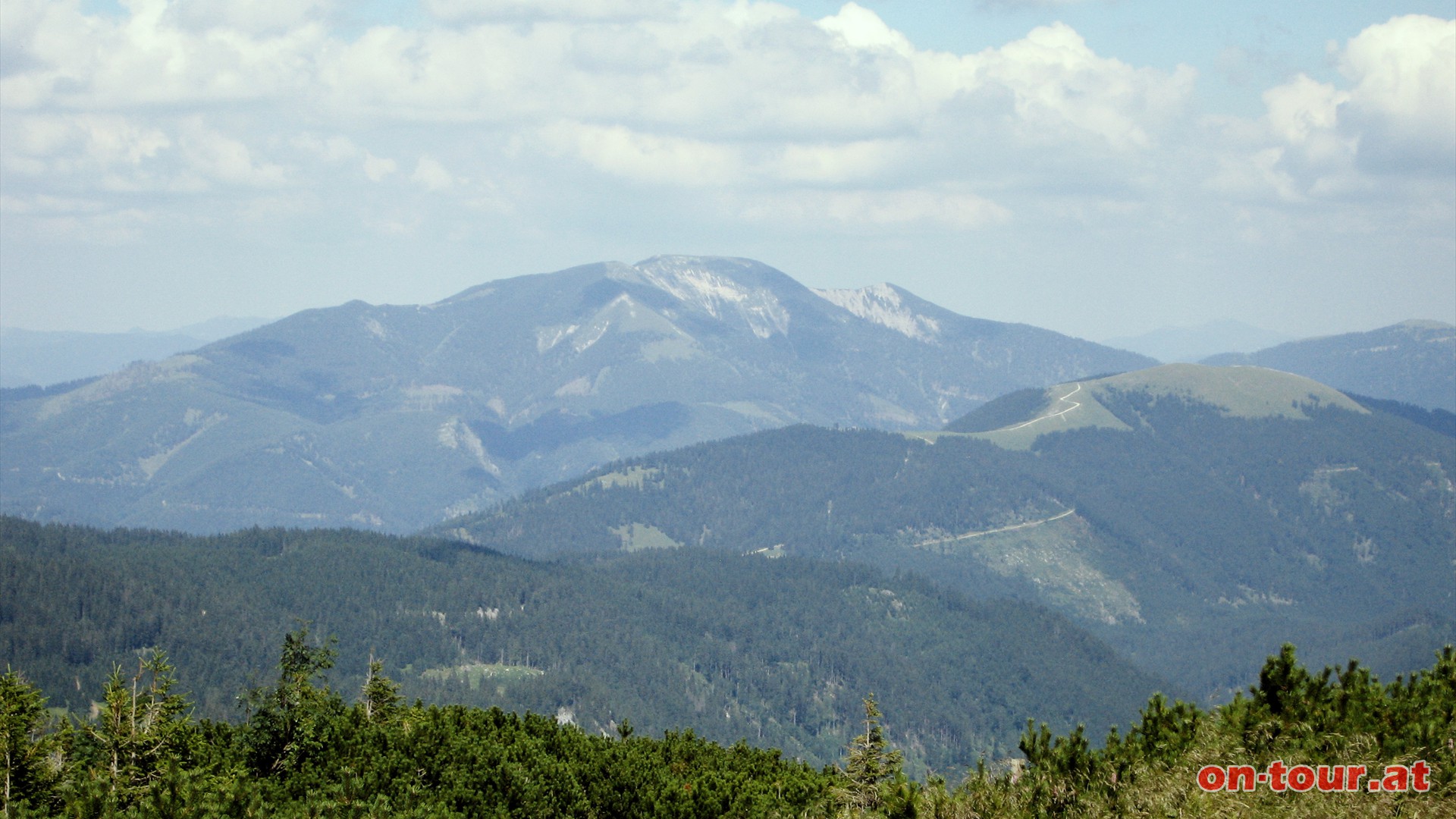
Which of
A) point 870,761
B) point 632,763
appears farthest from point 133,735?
point 870,761

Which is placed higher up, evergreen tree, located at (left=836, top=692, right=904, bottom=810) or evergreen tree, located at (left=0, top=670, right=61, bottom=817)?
evergreen tree, located at (left=0, top=670, right=61, bottom=817)

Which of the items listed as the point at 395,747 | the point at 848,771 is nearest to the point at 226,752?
the point at 395,747

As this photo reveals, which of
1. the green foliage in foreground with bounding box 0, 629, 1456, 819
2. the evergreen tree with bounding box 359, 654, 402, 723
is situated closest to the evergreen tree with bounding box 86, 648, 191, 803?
the green foliage in foreground with bounding box 0, 629, 1456, 819

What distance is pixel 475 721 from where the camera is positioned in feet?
202

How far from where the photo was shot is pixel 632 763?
176 ft

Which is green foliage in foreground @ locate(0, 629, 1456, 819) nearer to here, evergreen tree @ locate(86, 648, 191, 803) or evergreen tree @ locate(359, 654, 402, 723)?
evergreen tree @ locate(86, 648, 191, 803)

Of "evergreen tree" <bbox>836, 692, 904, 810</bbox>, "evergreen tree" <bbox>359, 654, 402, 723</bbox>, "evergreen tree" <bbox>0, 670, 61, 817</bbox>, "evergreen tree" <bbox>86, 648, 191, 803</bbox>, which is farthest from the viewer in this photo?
"evergreen tree" <bbox>359, 654, 402, 723</bbox>

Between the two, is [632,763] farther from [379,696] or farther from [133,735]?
[379,696]

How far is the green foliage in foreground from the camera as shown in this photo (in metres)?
34.8

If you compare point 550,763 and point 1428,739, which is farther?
point 550,763

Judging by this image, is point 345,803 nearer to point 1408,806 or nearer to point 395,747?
point 395,747

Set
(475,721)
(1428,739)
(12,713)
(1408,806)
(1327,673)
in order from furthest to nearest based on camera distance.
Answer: (475,721), (12,713), (1327,673), (1428,739), (1408,806)

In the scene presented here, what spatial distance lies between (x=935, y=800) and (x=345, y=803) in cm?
1961

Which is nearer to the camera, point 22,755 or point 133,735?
point 133,735
